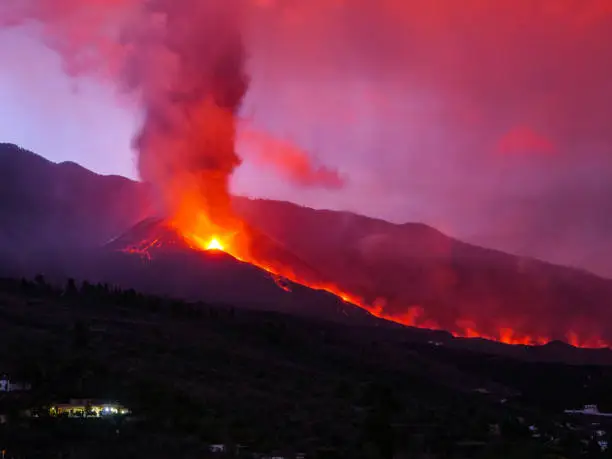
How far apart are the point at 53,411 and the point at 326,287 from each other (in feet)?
424

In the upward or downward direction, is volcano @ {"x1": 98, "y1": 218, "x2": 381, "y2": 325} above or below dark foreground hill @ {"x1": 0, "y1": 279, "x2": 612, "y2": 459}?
above

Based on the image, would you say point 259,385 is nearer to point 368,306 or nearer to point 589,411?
point 589,411

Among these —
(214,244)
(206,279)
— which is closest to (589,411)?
(206,279)

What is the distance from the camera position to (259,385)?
5544 cm

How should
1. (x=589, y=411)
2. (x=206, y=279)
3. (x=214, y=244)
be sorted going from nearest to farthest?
(x=589, y=411) < (x=206, y=279) < (x=214, y=244)

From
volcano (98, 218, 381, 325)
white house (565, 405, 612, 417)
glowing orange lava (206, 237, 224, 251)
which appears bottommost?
white house (565, 405, 612, 417)

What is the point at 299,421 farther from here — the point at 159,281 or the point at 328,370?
the point at 159,281

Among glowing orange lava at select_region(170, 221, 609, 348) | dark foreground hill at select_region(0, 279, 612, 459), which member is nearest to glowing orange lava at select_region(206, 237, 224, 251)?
glowing orange lava at select_region(170, 221, 609, 348)

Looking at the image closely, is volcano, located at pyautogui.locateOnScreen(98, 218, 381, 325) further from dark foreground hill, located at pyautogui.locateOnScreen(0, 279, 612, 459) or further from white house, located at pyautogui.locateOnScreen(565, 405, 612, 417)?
white house, located at pyautogui.locateOnScreen(565, 405, 612, 417)

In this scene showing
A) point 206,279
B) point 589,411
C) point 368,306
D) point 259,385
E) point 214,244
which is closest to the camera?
point 259,385

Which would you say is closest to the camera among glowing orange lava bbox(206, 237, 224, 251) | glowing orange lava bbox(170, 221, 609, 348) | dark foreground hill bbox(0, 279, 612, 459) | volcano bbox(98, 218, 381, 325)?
dark foreground hill bbox(0, 279, 612, 459)

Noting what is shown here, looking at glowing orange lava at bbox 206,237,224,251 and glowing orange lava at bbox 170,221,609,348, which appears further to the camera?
glowing orange lava at bbox 170,221,609,348

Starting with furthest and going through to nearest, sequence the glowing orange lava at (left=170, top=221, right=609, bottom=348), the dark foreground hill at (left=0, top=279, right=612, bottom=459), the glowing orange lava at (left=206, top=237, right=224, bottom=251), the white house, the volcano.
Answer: the glowing orange lava at (left=170, top=221, right=609, bottom=348)
the glowing orange lava at (left=206, top=237, right=224, bottom=251)
the volcano
the white house
the dark foreground hill at (left=0, top=279, right=612, bottom=459)

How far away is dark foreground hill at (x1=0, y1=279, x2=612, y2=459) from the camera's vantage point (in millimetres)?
33406
